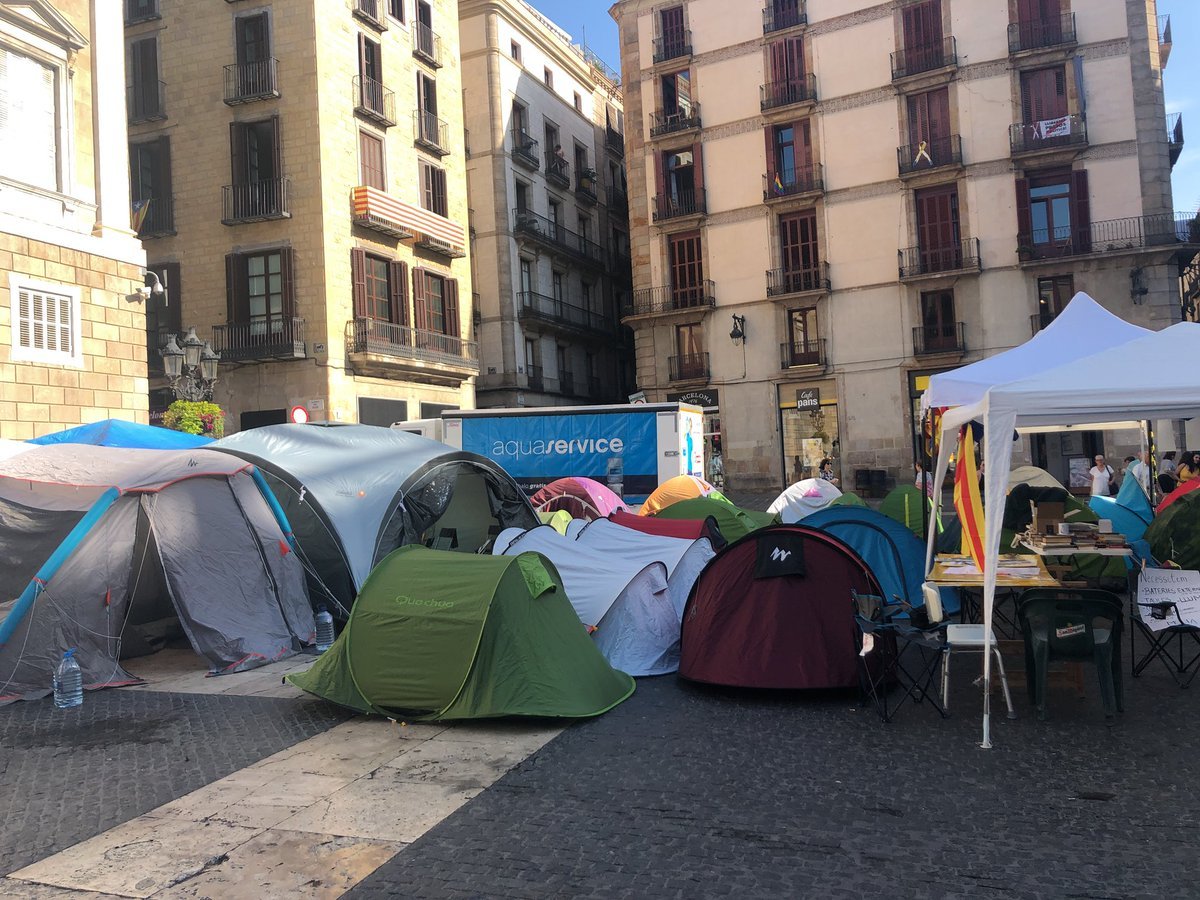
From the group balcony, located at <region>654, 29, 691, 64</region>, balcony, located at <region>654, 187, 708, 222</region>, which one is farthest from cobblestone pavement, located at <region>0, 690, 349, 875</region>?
balcony, located at <region>654, 29, 691, 64</region>

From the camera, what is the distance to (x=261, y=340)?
995 inches

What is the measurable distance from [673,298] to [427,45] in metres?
12.3

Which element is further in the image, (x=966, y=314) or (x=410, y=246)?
(x=966, y=314)

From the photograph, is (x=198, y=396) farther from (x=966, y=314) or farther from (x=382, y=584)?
(x=966, y=314)

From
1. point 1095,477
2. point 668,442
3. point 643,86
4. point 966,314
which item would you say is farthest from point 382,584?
point 643,86

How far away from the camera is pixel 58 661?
27.3 ft

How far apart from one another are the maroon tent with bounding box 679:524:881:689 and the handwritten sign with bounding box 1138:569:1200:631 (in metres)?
2.12

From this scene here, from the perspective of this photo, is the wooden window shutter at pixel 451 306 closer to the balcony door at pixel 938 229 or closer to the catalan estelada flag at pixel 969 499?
the balcony door at pixel 938 229

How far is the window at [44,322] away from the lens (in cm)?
1430

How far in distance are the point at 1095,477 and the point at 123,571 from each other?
60.0 feet

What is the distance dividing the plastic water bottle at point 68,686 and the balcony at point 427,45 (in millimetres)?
25934

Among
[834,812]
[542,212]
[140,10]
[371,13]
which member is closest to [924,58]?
[542,212]

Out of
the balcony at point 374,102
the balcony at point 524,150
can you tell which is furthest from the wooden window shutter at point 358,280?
the balcony at point 524,150

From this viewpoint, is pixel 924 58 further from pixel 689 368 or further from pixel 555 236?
pixel 555 236
